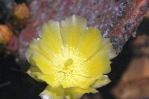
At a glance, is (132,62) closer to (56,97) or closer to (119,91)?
(119,91)

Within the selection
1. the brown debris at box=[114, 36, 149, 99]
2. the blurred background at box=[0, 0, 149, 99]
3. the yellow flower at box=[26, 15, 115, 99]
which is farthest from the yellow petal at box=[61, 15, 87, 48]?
the brown debris at box=[114, 36, 149, 99]

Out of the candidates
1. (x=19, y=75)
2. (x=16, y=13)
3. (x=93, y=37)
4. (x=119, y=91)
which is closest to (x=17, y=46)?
(x=16, y=13)

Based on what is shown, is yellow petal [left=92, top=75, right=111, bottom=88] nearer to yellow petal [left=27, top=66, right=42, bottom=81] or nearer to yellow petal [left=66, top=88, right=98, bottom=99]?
yellow petal [left=66, top=88, right=98, bottom=99]

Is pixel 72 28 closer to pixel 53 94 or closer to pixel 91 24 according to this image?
pixel 91 24

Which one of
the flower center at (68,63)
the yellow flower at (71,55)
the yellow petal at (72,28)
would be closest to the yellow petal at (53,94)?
the yellow flower at (71,55)

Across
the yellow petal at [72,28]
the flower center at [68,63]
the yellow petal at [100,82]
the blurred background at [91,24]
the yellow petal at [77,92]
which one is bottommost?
the yellow petal at [77,92]

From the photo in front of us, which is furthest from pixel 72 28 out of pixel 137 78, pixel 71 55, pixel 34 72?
pixel 137 78

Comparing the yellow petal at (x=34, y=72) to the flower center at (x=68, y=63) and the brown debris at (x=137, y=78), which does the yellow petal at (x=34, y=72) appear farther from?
the brown debris at (x=137, y=78)
